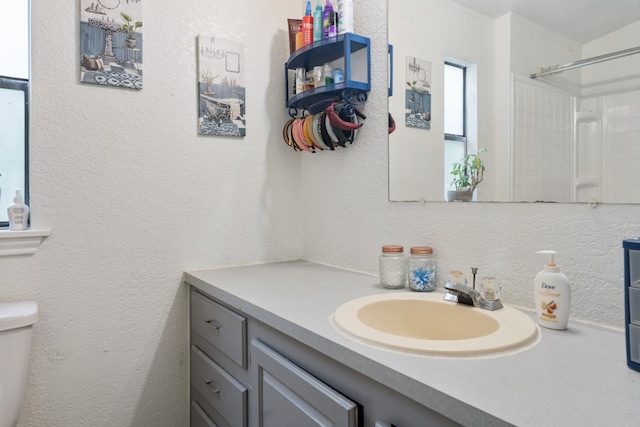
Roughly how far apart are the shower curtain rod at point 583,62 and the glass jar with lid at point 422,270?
57 centimetres

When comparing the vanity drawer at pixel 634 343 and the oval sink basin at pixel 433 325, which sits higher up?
the vanity drawer at pixel 634 343

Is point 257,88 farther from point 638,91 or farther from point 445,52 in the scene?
point 638,91

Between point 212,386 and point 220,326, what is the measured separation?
0.83ft

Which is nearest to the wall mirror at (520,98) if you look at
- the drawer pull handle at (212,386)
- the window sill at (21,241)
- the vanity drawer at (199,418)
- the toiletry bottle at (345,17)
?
the toiletry bottle at (345,17)

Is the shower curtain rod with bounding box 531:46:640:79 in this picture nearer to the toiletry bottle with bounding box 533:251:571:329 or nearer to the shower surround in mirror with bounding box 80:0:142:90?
the toiletry bottle with bounding box 533:251:571:329

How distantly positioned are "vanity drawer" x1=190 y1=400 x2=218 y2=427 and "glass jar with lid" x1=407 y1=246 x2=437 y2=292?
2.84 feet

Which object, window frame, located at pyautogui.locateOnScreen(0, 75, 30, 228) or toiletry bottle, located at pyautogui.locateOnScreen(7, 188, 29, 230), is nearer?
toiletry bottle, located at pyautogui.locateOnScreen(7, 188, 29, 230)

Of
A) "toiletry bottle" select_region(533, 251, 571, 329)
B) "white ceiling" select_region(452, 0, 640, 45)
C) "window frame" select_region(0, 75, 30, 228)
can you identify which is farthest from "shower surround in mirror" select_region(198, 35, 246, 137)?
"toiletry bottle" select_region(533, 251, 571, 329)

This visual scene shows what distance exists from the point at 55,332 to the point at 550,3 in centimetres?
179

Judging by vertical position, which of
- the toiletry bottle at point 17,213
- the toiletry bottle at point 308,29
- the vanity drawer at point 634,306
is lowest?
the vanity drawer at point 634,306

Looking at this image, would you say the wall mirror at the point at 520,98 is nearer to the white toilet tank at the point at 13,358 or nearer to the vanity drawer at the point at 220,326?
the vanity drawer at the point at 220,326

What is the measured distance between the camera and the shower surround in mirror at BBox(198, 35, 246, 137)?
64.5 inches

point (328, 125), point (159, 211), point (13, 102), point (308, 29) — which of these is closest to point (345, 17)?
point (308, 29)

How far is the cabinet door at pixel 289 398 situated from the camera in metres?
0.81
